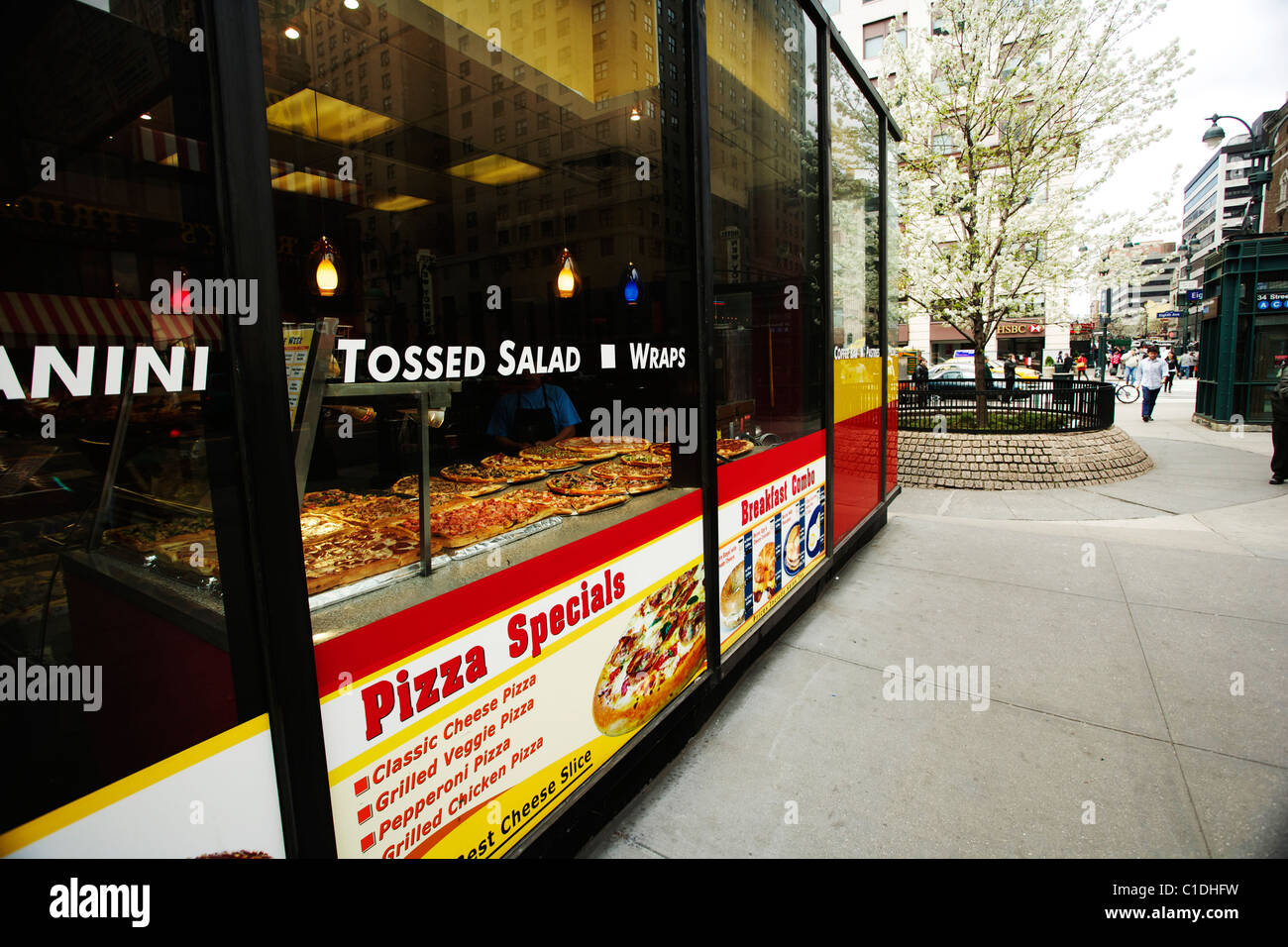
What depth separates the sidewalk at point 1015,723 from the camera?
263 cm

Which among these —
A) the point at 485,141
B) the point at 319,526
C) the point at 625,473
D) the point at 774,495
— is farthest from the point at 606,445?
the point at 485,141

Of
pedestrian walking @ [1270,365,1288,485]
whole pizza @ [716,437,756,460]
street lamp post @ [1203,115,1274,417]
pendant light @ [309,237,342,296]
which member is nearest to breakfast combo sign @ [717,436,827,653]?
whole pizza @ [716,437,756,460]

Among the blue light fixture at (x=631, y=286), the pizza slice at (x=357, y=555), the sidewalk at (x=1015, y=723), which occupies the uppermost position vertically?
the blue light fixture at (x=631, y=286)

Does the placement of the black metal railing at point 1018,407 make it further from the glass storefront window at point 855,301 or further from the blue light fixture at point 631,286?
the blue light fixture at point 631,286

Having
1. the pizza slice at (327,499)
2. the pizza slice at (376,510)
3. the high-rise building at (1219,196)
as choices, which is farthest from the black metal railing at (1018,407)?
the high-rise building at (1219,196)

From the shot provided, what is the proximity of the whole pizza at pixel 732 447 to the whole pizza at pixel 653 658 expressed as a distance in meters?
0.84

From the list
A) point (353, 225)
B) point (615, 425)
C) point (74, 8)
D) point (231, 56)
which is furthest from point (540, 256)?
point (231, 56)

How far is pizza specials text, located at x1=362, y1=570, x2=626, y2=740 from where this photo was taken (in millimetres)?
1814

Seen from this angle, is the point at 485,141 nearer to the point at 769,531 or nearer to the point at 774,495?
the point at 774,495

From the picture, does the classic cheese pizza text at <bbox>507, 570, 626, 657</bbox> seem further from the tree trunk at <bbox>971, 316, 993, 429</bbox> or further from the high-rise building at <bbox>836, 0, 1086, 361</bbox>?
the high-rise building at <bbox>836, 0, 1086, 361</bbox>

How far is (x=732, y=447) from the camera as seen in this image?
4145 mm
